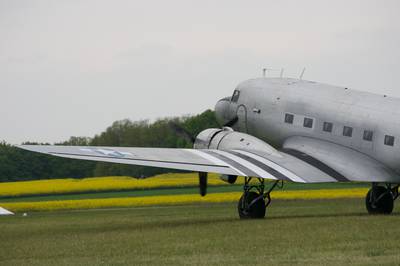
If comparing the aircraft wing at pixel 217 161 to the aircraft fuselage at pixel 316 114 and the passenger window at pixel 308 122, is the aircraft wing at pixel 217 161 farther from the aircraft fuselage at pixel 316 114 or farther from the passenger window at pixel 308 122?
the passenger window at pixel 308 122

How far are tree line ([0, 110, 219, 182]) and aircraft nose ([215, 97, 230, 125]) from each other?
2444 centimetres

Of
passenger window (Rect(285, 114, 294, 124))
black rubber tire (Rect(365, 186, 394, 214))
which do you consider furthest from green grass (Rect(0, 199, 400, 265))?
passenger window (Rect(285, 114, 294, 124))

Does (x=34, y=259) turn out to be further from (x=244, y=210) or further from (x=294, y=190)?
(x=294, y=190)

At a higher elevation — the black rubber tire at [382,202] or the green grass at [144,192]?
the black rubber tire at [382,202]

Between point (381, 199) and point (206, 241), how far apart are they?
939cm

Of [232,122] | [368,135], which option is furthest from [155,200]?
[368,135]

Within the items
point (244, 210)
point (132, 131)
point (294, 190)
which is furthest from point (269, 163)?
point (132, 131)

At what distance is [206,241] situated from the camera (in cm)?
2291

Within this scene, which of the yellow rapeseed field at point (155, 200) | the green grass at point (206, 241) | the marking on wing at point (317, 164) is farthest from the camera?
the yellow rapeseed field at point (155, 200)

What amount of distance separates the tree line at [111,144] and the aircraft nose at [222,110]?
80.2 feet

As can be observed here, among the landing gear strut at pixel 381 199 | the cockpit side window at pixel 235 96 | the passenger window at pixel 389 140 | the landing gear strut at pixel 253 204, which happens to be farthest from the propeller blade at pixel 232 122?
the passenger window at pixel 389 140

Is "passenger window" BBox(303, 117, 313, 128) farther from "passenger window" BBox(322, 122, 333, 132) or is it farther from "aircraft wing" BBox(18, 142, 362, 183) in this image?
"aircraft wing" BBox(18, 142, 362, 183)

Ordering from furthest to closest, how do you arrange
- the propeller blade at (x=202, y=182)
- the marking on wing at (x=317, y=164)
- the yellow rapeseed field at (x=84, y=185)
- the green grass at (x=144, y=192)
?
the yellow rapeseed field at (x=84, y=185) < the green grass at (x=144, y=192) < the propeller blade at (x=202, y=182) < the marking on wing at (x=317, y=164)

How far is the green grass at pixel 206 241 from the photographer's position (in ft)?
63.6
